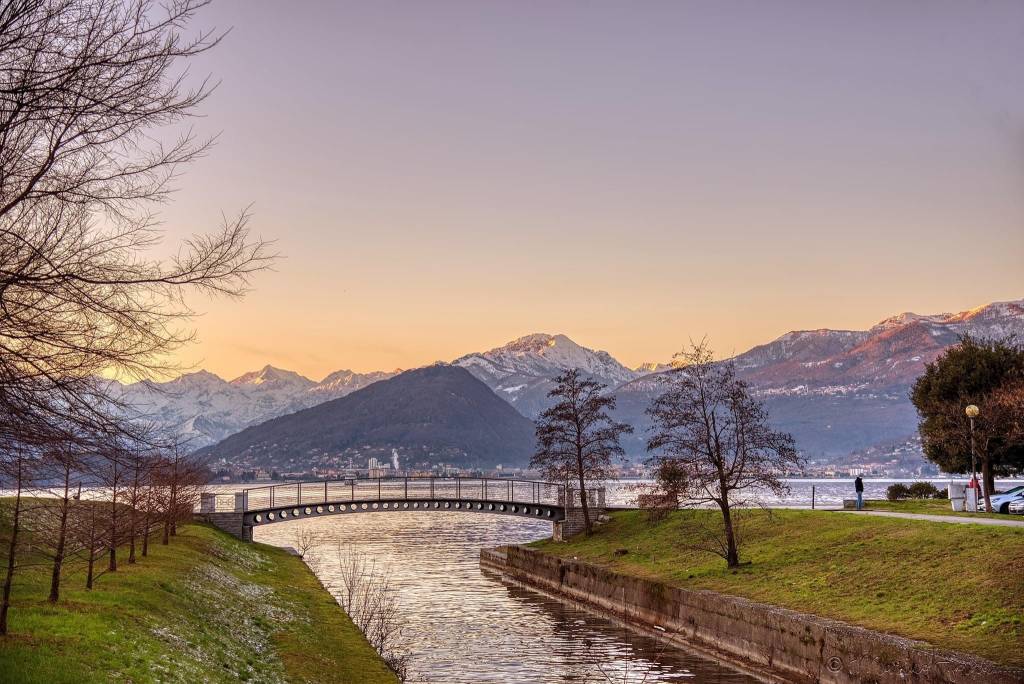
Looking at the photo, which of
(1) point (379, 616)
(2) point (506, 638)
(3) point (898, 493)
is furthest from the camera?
(3) point (898, 493)

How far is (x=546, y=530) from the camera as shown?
146000 millimetres

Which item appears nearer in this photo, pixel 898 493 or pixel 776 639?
pixel 776 639

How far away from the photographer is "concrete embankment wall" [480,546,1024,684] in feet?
82.1

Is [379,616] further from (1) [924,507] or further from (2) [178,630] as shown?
(1) [924,507]

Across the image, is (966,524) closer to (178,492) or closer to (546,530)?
(178,492)

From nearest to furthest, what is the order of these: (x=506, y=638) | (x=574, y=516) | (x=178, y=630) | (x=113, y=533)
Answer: (x=178, y=630) → (x=113, y=533) → (x=506, y=638) → (x=574, y=516)

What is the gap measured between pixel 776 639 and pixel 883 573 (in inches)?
200

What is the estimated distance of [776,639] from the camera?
111ft

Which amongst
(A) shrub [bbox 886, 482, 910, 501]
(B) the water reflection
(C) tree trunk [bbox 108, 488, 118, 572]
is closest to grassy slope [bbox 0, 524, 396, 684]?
(C) tree trunk [bbox 108, 488, 118, 572]

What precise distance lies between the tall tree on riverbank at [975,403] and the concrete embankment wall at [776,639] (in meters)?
21.9

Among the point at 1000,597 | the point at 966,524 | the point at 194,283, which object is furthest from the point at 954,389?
the point at 194,283

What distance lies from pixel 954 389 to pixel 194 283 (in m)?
65.9

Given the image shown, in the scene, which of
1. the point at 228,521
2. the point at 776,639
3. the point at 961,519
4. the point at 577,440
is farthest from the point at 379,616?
the point at 228,521

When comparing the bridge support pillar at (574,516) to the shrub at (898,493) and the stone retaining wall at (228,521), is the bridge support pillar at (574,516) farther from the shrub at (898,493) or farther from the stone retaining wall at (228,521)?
the stone retaining wall at (228,521)
